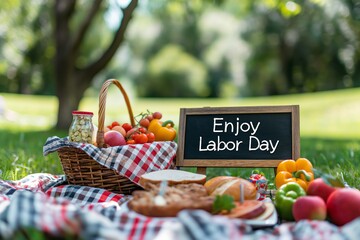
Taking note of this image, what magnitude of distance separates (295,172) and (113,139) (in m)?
1.12

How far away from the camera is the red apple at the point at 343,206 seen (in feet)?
7.00

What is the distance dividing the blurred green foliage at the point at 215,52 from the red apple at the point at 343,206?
13.3 meters

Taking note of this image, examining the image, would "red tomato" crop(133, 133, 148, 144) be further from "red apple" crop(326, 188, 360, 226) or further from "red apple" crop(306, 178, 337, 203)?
"red apple" crop(326, 188, 360, 226)

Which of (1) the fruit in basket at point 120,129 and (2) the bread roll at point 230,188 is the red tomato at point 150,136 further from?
(2) the bread roll at point 230,188

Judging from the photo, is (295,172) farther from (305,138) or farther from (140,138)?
(305,138)

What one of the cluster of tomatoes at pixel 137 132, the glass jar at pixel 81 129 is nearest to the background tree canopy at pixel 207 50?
the cluster of tomatoes at pixel 137 132

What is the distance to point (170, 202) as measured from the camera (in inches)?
81.6

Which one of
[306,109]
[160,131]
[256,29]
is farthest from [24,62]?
[160,131]

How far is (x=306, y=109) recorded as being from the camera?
14.5 m

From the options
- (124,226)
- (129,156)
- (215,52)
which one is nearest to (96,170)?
(129,156)

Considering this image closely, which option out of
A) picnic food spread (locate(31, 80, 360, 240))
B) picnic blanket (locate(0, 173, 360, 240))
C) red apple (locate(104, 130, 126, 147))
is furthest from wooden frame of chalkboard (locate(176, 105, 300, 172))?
picnic blanket (locate(0, 173, 360, 240))

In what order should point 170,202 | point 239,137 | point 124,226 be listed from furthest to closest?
point 239,137, point 170,202, point 124,226

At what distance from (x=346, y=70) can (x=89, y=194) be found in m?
21.7

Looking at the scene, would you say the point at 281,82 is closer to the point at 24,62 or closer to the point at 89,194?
the point at 24,62
